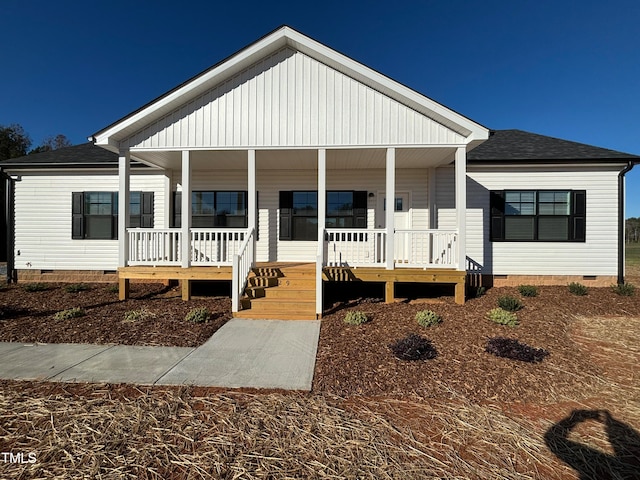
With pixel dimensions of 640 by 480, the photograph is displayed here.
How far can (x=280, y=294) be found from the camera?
6434 millimetres

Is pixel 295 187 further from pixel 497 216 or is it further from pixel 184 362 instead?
pixel 184 362

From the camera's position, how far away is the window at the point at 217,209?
29.8 ft

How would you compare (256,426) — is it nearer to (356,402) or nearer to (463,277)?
(356,402)

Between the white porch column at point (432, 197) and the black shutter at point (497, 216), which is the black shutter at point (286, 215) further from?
the black shutter at point (497, 216)

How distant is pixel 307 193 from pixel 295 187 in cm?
41

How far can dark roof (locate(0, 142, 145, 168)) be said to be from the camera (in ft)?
29.5

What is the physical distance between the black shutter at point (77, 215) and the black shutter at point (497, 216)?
40.4 ft

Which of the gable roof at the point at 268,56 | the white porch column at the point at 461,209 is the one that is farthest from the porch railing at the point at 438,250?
the gable roof at the point at 268,56

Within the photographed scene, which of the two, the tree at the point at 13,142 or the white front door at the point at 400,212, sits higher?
the tree at the point at 13,142

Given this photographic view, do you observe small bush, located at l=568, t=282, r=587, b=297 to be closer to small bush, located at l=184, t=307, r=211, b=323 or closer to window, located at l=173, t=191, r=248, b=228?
small bush, located at l=184, t=307, r=211, b=323

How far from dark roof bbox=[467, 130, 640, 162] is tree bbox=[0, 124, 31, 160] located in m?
36.3

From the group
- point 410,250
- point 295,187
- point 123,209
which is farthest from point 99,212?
point 410,250

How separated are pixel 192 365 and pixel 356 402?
217 centimetres

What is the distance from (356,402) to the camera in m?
3.03
